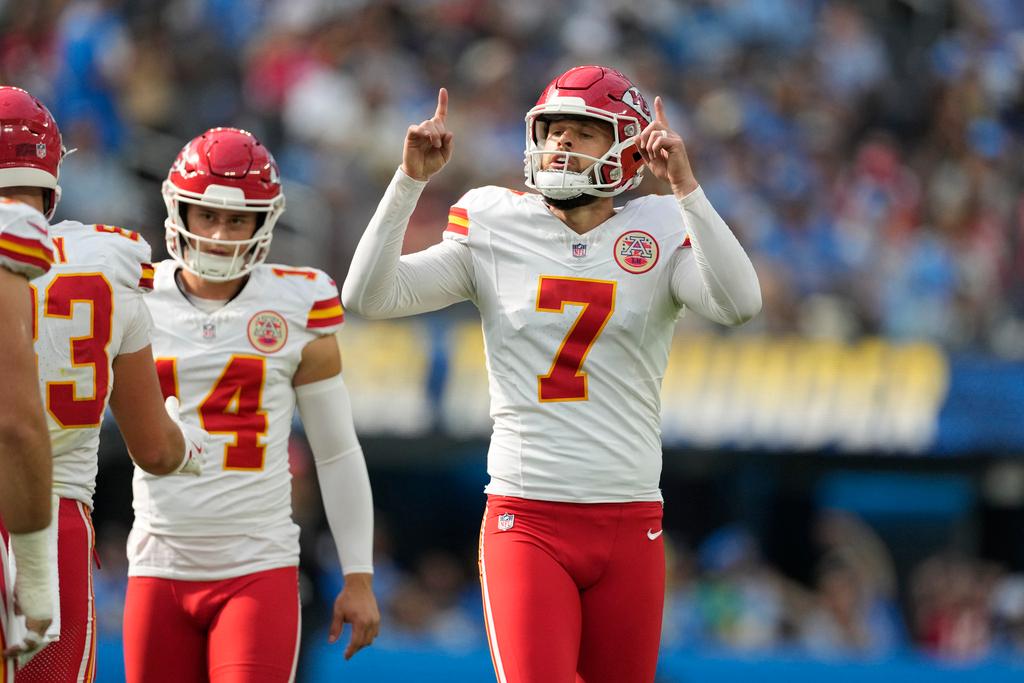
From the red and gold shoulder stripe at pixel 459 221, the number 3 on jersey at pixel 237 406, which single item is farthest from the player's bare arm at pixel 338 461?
the red and gold shoulder stripe at pixel 459 221

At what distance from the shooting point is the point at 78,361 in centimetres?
400

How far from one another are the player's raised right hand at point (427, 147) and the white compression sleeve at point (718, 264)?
2.15 ft

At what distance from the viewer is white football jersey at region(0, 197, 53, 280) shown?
3.15 meters

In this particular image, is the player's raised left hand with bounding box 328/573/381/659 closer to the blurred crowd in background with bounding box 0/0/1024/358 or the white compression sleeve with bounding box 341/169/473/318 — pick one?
the white compression sleeve with bounding box 341/169/473/318

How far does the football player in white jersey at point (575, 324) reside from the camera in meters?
4.25

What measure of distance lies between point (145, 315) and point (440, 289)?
857 mm

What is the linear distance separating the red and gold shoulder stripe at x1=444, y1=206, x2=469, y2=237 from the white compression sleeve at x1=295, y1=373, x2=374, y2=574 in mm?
732

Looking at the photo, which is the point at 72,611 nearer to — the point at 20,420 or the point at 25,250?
the point at 20,420

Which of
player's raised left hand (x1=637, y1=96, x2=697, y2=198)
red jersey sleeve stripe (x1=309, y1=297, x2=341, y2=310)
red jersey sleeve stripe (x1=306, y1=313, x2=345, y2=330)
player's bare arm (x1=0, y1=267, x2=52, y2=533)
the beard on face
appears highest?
player's raised left hand (x1=637, y1=96, x2=697, y2=198)

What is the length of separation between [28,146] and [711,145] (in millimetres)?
9306

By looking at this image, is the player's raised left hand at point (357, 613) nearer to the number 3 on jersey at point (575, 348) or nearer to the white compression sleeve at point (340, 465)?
the white compression sleeve at point (340, 465)

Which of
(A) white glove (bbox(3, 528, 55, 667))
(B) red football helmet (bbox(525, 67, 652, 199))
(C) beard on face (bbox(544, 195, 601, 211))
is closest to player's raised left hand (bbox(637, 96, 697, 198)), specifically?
(B) red football helmet (bbox(525, 67, 652, 199))

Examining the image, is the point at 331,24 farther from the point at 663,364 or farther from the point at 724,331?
the point at 663,364

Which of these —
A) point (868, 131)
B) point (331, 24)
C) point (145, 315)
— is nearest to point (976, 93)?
point (868, 131)
